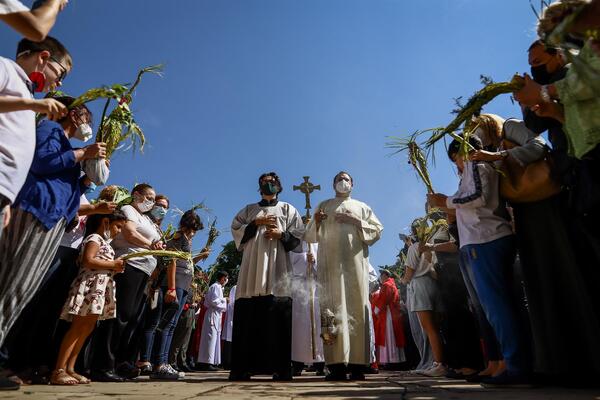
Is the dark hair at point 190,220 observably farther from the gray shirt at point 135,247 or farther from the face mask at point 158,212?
the gray shirt at point 135,247

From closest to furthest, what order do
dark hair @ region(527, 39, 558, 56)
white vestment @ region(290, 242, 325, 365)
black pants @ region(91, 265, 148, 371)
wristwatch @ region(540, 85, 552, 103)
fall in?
wristwatch @ region(540, 85, 552, 103)
dark hair @ region(527, 39, 558, 56)
black pants @ region(91, 265, 148, 371)
white vestment @ region(290, 242, 325, 365)

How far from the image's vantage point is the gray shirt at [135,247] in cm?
429

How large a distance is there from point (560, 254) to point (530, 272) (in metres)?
0.24

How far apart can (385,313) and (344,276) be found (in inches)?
192

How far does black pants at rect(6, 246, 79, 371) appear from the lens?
10.7 ft

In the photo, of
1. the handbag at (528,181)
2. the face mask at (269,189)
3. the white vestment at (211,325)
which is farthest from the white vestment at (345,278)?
the white vestment at (211,325)

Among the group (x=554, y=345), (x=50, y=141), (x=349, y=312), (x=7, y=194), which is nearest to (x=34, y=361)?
(x=50, y=141)

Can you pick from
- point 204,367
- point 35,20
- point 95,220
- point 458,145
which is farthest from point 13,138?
point 204,367

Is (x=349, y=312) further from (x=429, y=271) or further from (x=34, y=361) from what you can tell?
(x=34, y=361)

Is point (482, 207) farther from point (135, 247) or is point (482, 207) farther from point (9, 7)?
point (135, 247)

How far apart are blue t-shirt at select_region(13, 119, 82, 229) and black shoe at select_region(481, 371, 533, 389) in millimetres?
2857

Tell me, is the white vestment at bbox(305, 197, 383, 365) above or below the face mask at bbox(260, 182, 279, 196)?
below

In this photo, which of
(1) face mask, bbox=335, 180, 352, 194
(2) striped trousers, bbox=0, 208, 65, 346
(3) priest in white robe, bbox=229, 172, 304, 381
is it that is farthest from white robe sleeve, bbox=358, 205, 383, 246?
(2) striped trousers, bbox=0, 208, 65, 346

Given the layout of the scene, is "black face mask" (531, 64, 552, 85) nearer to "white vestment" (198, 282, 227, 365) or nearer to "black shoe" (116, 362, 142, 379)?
"black shoe" (116, 362, 142, 379)
